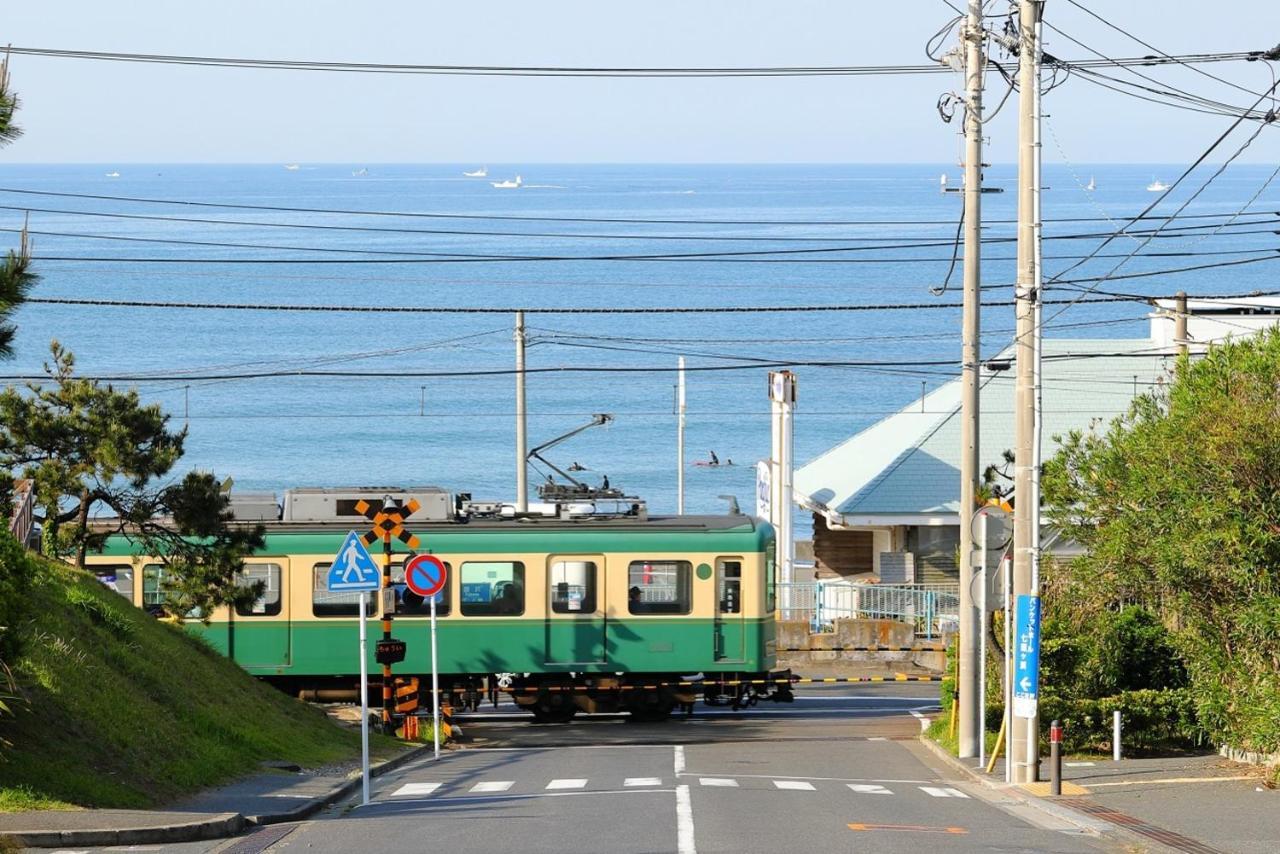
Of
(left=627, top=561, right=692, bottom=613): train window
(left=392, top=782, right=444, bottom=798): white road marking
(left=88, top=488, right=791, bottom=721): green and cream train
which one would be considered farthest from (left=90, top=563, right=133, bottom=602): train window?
(left=392, top=782, right=444, bottom=798): white road marking

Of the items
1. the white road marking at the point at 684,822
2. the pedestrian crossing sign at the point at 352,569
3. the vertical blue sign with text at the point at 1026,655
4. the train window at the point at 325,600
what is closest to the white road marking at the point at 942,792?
the vertical blue sign with text at the point at 1026,655

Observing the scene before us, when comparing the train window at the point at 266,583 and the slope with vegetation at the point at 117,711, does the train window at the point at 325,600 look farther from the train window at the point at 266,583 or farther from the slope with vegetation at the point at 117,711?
the slope with vegetation at the point at 117,711

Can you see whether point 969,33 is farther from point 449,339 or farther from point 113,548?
point 449,339

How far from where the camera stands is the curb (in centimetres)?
1499

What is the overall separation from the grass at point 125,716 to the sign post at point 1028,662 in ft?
25.6

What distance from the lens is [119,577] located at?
994 inches

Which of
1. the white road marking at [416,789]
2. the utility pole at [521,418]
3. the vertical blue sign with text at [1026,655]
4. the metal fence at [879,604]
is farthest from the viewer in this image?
the utility pole at [521,418]

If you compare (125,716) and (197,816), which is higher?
(125,716)

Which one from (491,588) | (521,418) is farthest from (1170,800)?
(521,418)

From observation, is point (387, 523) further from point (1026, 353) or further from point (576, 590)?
point (1026, 353)

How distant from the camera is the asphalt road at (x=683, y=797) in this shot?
13438mm

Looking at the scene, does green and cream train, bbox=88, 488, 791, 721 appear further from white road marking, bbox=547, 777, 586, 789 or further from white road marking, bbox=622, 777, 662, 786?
white road marking, bbox=622, 777, 662, 786

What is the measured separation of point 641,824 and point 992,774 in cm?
654

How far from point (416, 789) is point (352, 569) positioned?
2.45m
